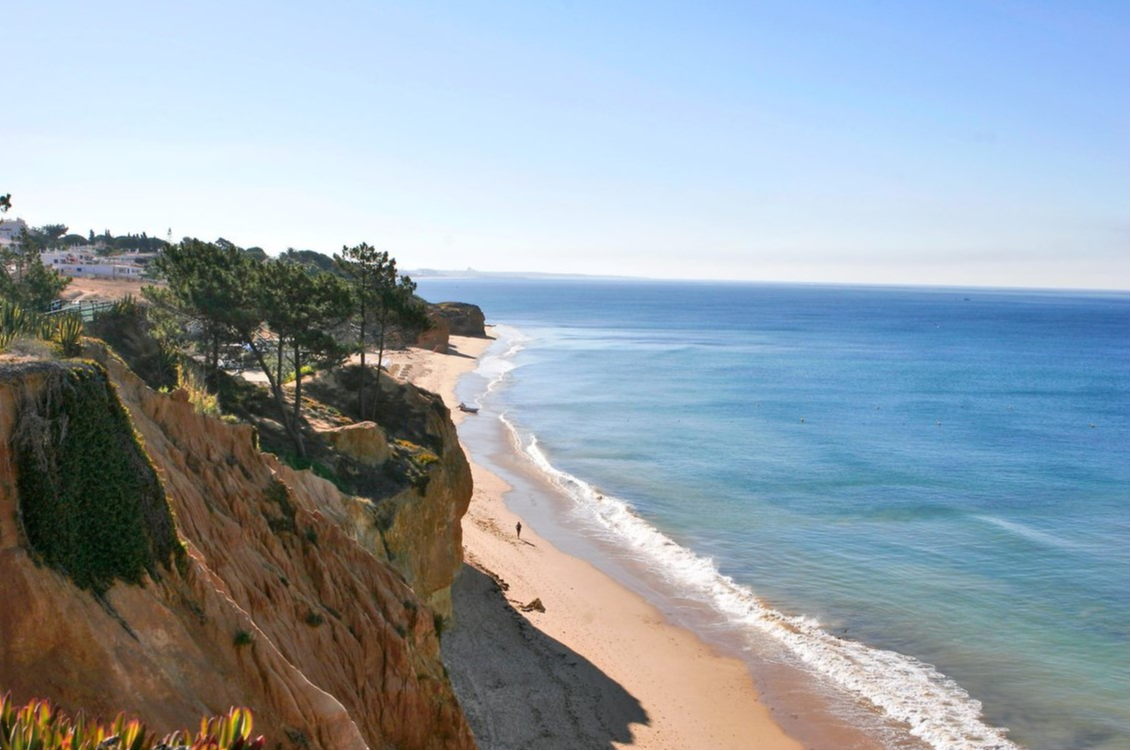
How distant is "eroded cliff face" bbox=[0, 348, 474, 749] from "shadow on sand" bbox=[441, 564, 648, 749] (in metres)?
4.16

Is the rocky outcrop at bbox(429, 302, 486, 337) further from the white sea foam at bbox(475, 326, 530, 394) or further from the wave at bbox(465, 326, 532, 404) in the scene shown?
the white sea foam at bbox(475, 326, 530, 394)

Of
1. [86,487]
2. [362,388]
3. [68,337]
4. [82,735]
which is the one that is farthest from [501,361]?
[82,735]

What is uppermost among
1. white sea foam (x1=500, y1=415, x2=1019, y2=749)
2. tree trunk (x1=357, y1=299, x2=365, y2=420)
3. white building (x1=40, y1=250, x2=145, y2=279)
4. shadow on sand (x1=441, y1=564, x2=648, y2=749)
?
white building (x1=40, y1=250, x2=145, y2=279)

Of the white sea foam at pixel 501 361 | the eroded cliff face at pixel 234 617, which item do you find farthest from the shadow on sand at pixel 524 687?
the white sea foam at pixel 501 361

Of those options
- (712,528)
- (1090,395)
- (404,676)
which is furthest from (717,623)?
(1090,395)

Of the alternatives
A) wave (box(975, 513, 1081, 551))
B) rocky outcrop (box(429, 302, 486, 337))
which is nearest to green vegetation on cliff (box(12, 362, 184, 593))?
wave (box(975, 513, 1081, 551))

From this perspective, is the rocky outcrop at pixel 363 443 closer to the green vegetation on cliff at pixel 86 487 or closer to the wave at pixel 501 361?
the green vegetation on cliff at pixel 86 487

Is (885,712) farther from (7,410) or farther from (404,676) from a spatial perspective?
(7,410)

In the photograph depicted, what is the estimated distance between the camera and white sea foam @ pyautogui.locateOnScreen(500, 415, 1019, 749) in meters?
24.2

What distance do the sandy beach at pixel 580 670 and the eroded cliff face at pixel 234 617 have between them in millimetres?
4902

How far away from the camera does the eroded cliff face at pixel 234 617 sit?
10.5 m

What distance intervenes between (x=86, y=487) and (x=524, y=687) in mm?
15292

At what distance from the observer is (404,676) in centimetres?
1648

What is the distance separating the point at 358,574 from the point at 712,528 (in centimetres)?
2656
